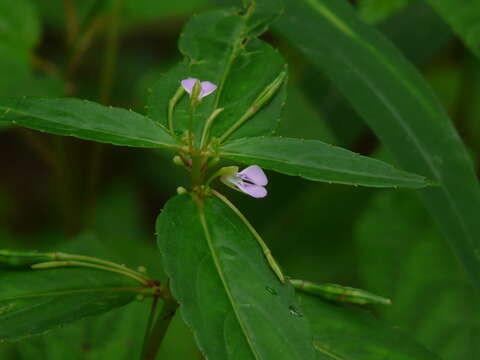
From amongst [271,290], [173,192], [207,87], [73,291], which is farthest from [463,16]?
[173,192]

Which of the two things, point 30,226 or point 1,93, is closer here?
point 1,93

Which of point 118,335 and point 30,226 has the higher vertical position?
point 30,226

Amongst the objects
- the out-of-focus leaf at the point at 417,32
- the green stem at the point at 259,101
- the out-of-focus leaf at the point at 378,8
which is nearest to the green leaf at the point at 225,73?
the green stem at the point at 259,101

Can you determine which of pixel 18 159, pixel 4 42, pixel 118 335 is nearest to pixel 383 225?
pixel 118 335

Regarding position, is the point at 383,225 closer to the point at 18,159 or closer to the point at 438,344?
the point at 438,344

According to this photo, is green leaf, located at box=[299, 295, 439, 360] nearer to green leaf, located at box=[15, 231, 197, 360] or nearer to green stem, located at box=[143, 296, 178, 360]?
green stem, located at box=[143, 296, 178, 360]

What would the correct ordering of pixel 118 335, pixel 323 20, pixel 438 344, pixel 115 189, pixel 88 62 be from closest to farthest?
1. pixel 118 335
2. pixel 323 20
3. pixel 438 344
4. pixel 115 189
5. pixel 88 62
